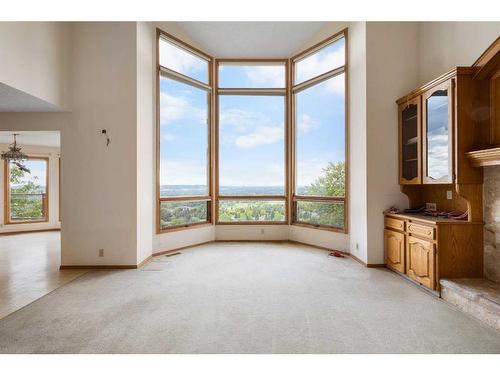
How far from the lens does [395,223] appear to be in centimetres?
408

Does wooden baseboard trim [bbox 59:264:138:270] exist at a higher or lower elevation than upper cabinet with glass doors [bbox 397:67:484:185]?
lower

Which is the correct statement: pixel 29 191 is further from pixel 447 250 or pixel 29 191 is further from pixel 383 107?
pixel 447 250

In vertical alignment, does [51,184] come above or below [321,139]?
below

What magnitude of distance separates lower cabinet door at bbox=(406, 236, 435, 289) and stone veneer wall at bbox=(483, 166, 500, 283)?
553mm

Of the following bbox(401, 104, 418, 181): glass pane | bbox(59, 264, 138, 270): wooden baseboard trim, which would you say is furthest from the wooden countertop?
bbox(59, 264, 138, 270): wooden baseboard trim

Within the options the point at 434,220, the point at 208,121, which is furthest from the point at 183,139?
the point at 434,220

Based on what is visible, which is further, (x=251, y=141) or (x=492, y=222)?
(x=251, y=141)

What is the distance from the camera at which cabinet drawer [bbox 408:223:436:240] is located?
131 inches

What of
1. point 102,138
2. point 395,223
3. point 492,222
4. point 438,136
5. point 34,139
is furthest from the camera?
point 34,139

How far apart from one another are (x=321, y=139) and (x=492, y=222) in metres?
3.07

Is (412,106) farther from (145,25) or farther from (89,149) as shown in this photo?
(89,149)

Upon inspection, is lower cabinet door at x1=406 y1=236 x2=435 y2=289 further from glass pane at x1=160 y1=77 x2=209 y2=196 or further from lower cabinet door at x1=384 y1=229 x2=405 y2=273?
glass pane at x1=160 y1=77 x2=209 y2=196

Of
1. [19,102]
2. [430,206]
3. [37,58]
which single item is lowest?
[430,206]
